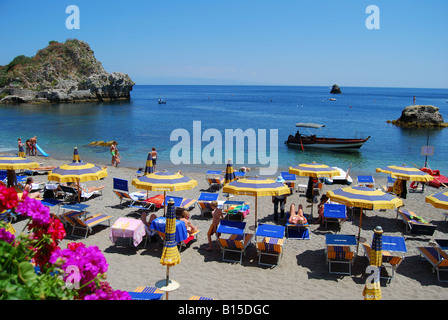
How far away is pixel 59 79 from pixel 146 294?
112 metres

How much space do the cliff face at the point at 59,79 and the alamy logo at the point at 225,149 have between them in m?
62.8

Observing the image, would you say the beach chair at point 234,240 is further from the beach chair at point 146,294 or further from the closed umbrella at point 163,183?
the beach chair at point 146,294

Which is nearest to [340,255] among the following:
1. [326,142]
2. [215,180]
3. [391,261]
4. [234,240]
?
[391,261]

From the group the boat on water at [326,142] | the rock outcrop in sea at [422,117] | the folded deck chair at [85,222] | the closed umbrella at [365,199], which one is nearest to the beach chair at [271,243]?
the closed umbrella at [365,199]

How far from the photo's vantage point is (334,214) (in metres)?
11.1

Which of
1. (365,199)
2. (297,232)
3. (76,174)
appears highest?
(76,174)

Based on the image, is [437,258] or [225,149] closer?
[437,258]

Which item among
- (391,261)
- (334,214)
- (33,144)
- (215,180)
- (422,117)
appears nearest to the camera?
(391,261)

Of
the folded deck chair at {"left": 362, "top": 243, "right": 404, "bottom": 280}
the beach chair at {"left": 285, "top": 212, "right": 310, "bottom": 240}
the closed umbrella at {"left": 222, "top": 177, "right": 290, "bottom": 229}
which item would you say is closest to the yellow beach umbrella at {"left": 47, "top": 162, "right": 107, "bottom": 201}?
the closed umbrella at {"left": 222, "top": 177, "right": 290, "bottom": 229}

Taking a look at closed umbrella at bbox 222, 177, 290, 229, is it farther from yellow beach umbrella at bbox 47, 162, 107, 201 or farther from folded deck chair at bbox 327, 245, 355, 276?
yellow beach umbrella at bbox 47, 162, 107, 201

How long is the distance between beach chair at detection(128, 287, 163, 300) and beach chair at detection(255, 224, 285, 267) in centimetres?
331

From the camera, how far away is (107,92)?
105m

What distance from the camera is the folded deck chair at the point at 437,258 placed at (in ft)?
27.1

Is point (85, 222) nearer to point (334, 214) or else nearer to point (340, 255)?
point (340, 255)
